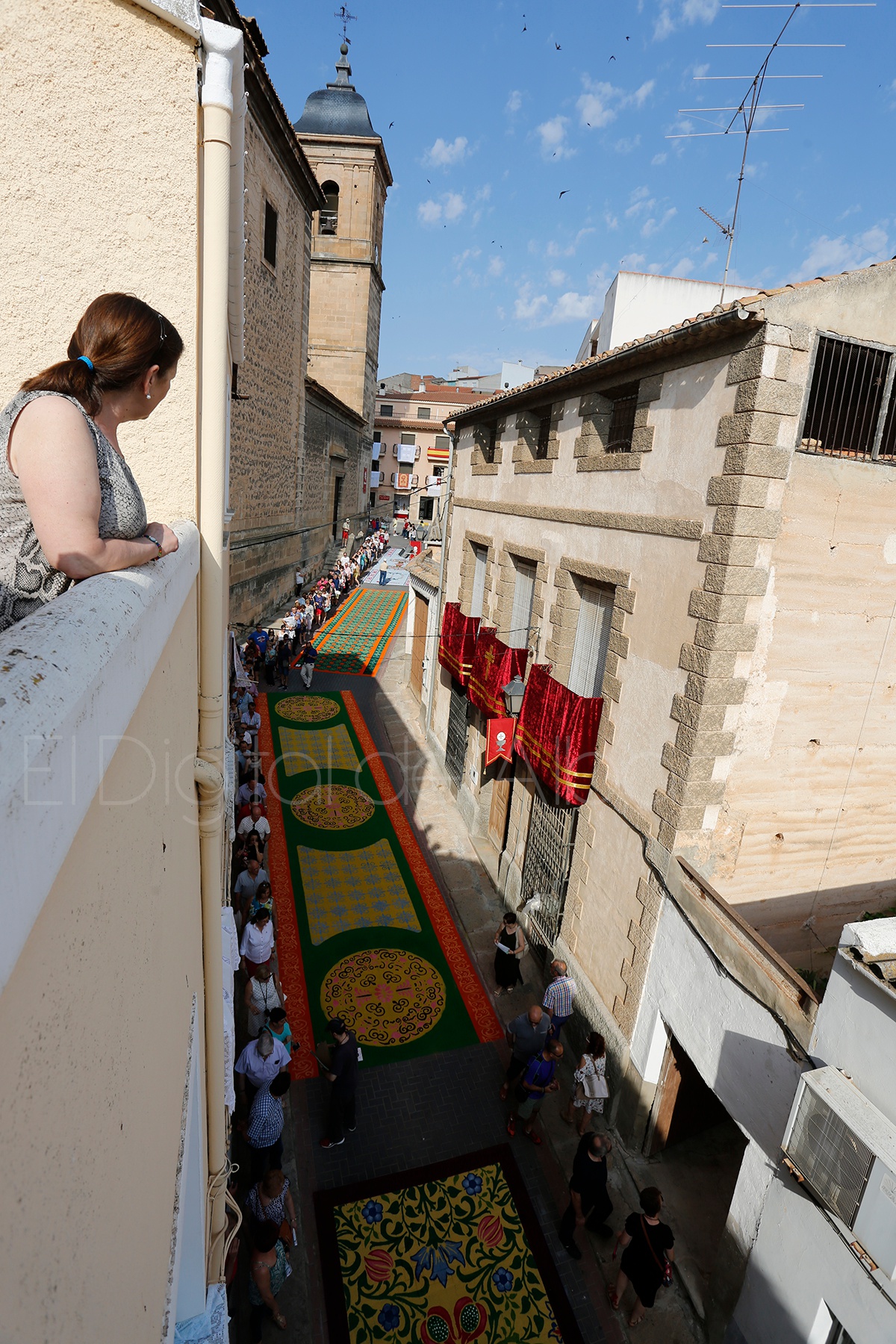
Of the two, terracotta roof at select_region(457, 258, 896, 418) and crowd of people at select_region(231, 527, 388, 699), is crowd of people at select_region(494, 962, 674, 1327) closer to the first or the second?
terracotta roof at select_region(457, 258, 896, 418)

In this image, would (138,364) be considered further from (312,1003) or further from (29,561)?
(312,1003)

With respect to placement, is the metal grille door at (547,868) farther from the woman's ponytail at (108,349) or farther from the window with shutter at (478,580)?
the woman's ponytail at (108,349)

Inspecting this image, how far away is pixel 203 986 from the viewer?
11.5ft

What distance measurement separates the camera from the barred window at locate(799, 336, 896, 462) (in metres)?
5.75

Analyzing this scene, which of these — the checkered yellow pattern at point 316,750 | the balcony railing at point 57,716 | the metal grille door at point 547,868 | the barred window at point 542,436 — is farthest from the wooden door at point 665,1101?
the checkered yellow pattern at point 316,750

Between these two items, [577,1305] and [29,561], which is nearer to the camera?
[29,561]

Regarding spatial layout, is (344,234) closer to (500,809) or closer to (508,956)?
(500,809)

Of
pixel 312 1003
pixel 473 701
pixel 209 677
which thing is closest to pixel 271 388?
pixel 473 701

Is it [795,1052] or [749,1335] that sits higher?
[795,1052]

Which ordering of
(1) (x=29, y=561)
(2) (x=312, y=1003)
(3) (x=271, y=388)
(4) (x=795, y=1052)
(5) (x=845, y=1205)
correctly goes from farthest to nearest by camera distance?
(3) (x=271, y=388), (2) (x=312, y=1003), (4) (x=795, y=1052), (5) (x=845, y=1205), (1) (x=29, y=561)

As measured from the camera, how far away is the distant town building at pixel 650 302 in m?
11.7

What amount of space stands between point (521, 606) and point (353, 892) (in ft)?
16.7

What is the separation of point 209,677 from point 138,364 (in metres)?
1.58

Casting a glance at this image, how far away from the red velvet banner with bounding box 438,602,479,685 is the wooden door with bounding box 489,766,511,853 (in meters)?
1.95
